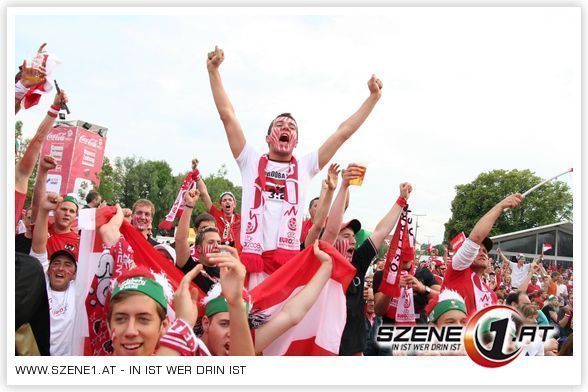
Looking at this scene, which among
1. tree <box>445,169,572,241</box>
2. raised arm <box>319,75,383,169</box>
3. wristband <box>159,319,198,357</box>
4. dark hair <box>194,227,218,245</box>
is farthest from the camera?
tree <box>445,169,572,241</box>

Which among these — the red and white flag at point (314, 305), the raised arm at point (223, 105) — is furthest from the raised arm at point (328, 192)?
the raised arm at point (223, 105)

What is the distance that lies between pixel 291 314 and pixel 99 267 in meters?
1.50

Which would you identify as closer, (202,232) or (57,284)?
(57,284)

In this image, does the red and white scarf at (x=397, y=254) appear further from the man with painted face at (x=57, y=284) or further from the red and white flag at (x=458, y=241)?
the man with painted face at (x=57, y=284)

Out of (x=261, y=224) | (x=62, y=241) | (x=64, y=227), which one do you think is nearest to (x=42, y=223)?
(x=62, y=241)

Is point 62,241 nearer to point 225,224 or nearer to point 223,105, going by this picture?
point 223,105

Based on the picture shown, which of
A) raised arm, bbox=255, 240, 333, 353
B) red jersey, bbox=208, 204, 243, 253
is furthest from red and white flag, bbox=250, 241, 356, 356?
red jersey, bbox=208, 204, 243, 253

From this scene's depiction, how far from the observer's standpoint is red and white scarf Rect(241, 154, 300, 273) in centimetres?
462

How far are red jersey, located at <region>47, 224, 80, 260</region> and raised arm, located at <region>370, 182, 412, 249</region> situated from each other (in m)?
2.80

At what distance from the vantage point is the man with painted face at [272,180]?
4672mm

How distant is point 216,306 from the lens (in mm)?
3545

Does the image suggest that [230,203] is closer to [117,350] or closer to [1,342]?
[1,342]

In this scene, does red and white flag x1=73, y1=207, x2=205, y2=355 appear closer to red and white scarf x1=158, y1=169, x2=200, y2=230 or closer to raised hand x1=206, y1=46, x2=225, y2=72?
raised hand x1=206, y1=46, x2=225, y2=72

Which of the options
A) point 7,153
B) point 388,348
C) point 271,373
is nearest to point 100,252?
point 7,153
